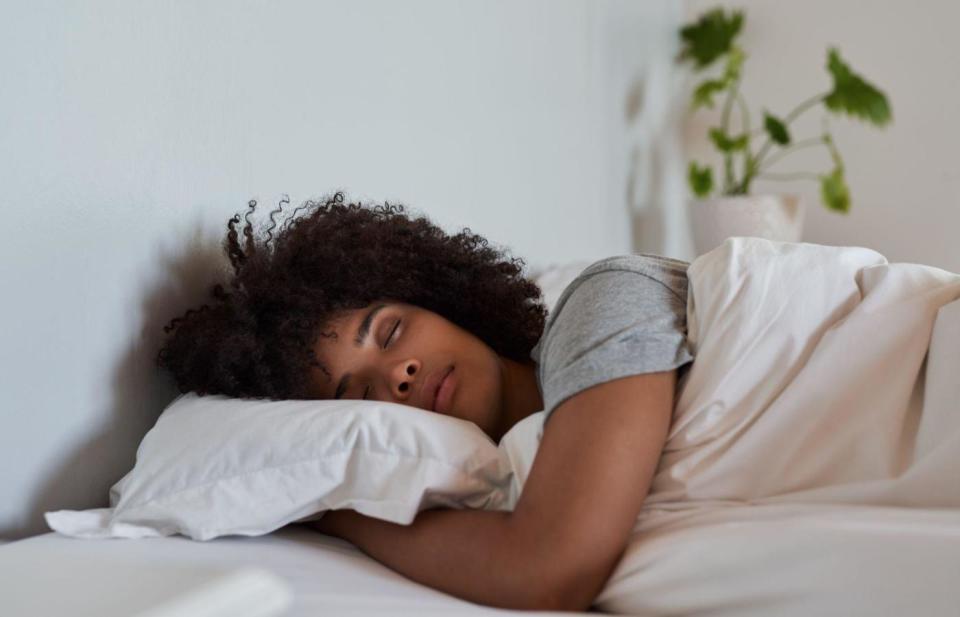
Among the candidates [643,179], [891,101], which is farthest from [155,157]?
[891,101]

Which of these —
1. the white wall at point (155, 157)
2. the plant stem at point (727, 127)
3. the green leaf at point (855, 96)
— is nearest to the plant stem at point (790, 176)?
the plant stem at point (727, 127)

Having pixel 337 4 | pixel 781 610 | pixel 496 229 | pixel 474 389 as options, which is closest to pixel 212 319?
pixel 474 389

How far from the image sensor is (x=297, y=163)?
1723 mm

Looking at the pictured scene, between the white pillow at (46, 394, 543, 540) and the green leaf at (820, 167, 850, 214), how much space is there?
6.97ft

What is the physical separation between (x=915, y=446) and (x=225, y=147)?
101 cm

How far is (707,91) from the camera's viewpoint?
3.26m

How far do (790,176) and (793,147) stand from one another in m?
0.09

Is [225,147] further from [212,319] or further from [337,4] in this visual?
[337,4]

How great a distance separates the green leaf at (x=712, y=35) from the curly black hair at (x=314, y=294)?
1.92 meters

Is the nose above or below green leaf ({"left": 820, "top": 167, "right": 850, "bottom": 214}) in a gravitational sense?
below

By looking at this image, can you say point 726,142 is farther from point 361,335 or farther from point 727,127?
point 361,335

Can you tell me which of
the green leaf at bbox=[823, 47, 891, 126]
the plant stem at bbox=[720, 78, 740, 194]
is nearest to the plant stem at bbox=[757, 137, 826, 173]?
the plant stem at bbox=[720, 78, 740, 194]

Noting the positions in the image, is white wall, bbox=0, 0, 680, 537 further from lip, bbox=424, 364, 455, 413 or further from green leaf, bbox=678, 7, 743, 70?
green leaf, bbox=678, 7, 743, 70

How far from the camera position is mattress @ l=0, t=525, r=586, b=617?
3.18ft
